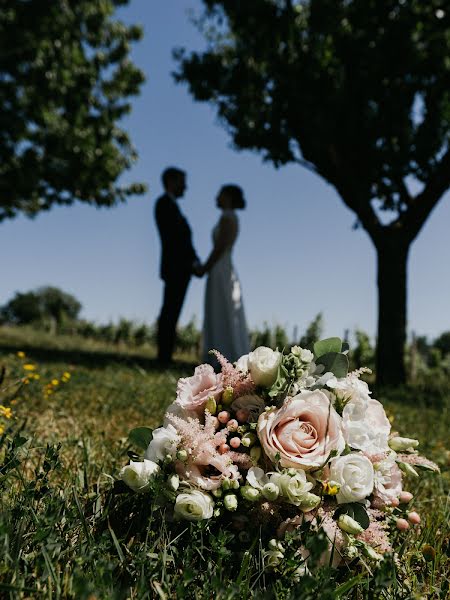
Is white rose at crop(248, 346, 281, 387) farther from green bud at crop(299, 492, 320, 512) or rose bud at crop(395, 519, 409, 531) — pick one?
rose bud at crop(395, 519, 409, 531)

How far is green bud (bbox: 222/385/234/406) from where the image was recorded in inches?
66.5

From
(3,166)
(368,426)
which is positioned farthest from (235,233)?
(3,166)

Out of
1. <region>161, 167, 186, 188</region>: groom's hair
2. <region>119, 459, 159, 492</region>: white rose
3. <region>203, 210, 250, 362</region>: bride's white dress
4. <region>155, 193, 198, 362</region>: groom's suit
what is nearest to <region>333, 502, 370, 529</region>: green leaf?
<region>119, 459, 159, 492</region>: white rose

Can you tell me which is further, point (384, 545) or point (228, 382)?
point (228, 382)

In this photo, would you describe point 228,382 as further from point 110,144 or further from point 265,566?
point 110,144

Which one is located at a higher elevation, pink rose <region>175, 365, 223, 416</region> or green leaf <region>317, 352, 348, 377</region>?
green leaf <region>317, 352, 348, 377</region>

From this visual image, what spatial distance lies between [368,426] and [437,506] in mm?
1082

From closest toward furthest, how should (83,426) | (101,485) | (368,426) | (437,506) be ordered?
(368,426), (101,485), (437,506), (83,426)

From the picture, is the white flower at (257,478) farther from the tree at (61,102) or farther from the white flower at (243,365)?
the tree at (61,102)

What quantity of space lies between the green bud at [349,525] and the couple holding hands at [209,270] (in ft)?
20.2

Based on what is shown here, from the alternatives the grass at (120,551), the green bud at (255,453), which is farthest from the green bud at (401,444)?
the green bud at (255,453)

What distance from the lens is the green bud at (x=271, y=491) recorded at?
4.65 ft

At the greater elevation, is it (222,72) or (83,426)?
(222,72)

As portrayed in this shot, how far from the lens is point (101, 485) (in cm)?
198
